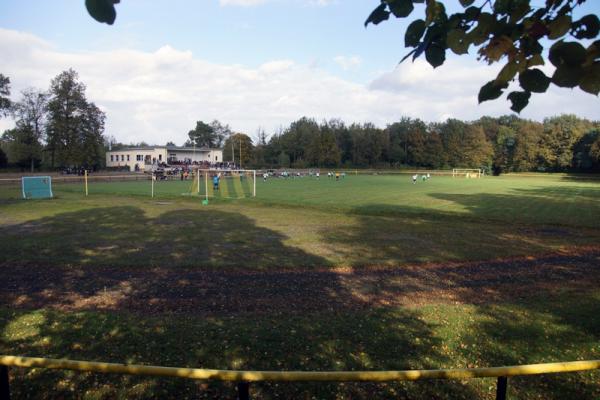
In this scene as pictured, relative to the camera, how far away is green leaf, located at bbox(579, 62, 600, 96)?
89.2 inches

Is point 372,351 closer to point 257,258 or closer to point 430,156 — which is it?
point 257,258

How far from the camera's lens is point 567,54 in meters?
2.26

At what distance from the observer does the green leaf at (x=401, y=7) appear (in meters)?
2.89

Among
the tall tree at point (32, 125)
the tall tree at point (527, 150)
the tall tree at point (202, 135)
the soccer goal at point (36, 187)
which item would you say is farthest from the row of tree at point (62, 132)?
the tall tree at point (527, 150)

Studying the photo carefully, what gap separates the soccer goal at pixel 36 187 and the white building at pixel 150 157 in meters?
56.0

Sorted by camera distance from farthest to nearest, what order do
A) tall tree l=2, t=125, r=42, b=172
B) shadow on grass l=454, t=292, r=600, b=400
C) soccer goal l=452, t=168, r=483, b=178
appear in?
soccer goal l=452, t=168, r=483, b=178
tall tree l=2, t=125, r=42, b=172
shadow on grass l=454, t=292, r=600, b=400

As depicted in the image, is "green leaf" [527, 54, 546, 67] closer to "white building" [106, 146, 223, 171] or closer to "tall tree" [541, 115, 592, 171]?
"white building" [106, 146, 223, 171]

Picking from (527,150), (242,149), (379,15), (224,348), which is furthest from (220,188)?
(527,150)

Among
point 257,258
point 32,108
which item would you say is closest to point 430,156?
point 32,108

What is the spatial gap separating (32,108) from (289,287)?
299 ft

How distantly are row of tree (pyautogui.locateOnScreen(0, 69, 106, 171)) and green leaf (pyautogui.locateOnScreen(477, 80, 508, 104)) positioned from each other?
→ 274ft

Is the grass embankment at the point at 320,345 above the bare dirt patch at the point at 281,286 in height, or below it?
above

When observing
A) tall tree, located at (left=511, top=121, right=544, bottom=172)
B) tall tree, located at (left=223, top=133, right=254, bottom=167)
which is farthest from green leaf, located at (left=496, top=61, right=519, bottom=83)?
tall tree, located at (left=223, top=133, right=254, bottom=167)

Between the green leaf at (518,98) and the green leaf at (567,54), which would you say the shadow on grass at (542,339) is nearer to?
the green leaf at (518,98)
